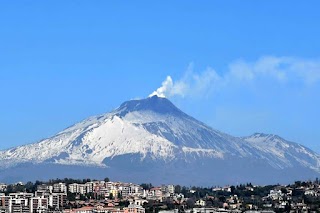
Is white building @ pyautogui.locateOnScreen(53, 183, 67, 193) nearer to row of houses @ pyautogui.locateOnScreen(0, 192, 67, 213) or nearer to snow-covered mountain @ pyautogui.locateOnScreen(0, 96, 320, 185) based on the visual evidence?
row of houses @ pyautogui.locateOnScreen(0, 192, 67, 213)

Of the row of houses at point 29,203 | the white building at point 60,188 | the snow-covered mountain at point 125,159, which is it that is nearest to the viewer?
the row of houses at point 29,203

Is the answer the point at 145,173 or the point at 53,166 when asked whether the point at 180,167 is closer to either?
the point at 145,173

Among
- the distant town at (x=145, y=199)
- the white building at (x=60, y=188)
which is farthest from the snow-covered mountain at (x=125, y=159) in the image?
the white building at (x=60, y=188)

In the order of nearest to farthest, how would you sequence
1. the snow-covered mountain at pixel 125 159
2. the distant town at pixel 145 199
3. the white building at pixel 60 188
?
the distant town at pixel 145 199 < the white building at pixel 60 188 < the snow-covered mountain at pixel 125 159

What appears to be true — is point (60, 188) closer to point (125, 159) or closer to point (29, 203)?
point (29, 203)

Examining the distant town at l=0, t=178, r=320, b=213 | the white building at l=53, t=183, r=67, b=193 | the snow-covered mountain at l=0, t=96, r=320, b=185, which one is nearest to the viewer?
the distant town at l=0, t=178, r=320, b=213

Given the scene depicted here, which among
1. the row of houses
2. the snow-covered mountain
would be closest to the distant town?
the row of houses

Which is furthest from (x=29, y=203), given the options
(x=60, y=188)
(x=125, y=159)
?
(x=125, y=159)

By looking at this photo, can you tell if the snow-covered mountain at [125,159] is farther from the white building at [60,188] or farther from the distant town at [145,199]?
the white building at [60,188]
